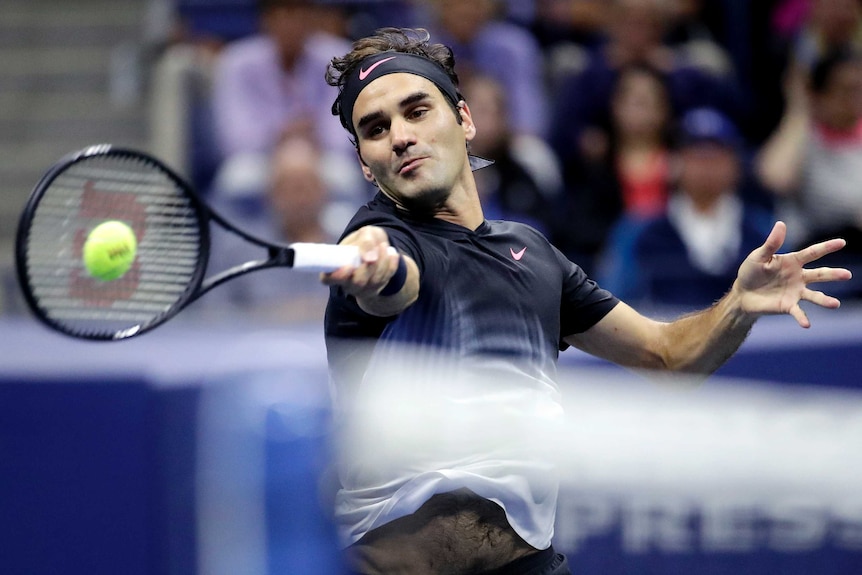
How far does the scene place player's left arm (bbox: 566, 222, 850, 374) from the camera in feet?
10.8

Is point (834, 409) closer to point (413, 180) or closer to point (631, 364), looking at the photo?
point (631, 364)

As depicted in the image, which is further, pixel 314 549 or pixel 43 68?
pixel 43 68

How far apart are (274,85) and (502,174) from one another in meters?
1.59

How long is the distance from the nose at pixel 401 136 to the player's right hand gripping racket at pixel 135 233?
403mm

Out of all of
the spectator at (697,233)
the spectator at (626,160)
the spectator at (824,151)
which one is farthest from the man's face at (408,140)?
the spectator at (824,151)

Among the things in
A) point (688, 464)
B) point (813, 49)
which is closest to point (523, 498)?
point (688, 464)

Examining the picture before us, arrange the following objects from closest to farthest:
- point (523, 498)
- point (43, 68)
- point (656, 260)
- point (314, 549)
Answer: point (523, 498)
point (314, 549)
point (656, 260)
point (43, 68)

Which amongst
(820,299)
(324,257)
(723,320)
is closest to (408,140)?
(324,257)

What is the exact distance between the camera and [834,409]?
17.3ft

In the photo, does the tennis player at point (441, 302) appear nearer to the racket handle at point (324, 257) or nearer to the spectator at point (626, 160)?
the racket handle at point (324, 257)

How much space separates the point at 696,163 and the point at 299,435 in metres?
3.80

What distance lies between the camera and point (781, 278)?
3328 millimetres

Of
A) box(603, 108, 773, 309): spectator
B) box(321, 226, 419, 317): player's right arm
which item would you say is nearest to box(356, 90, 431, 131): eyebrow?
box(321, 226, 419, 317): player's right arm

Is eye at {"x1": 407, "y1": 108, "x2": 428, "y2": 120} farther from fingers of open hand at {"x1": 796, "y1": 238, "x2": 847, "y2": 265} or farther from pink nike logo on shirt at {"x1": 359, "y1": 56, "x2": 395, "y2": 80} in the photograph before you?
fingers of open hand at {"x1": 796, "y1": 238, "x2": 847, "y2": 265}
